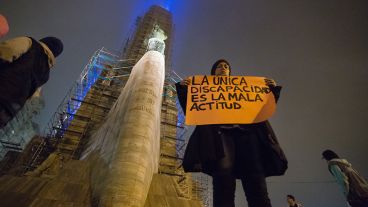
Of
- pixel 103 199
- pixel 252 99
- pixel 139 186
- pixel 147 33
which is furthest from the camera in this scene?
pixel 147 33

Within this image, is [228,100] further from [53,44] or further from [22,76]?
[53,44]

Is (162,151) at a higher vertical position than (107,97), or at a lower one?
lower

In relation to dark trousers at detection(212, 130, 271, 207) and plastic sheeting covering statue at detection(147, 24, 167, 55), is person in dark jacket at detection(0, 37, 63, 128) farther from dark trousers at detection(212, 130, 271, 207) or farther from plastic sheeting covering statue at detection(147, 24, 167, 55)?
plastic sheeting covering statue at detection(147, 24, 167, 55)

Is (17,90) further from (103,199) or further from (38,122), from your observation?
(38,122)

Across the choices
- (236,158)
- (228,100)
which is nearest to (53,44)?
(228,100)

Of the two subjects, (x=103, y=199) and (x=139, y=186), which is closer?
(x=103, y=199)

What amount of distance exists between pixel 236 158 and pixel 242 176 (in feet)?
0.68

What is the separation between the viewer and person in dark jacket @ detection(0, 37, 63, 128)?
291 cm

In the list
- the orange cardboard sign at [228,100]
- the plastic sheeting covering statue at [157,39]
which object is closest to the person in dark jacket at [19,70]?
the orange cardboard sign at [228,100]

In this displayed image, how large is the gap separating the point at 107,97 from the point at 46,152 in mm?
6512

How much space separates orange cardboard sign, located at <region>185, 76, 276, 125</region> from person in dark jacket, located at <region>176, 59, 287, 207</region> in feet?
0.35

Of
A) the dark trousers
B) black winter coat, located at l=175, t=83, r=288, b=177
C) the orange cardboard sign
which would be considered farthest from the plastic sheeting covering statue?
the dark trousers

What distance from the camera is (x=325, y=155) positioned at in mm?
5414

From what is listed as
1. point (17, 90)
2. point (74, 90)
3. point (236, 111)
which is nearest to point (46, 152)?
point (74, 90)
